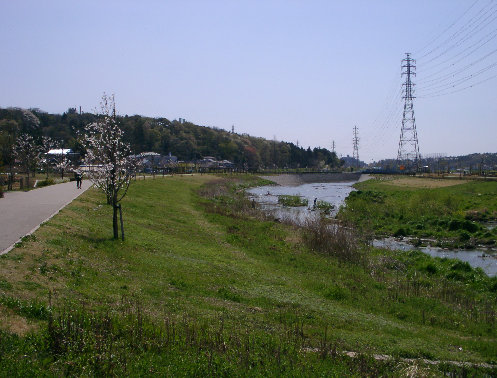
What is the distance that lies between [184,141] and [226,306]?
483ft

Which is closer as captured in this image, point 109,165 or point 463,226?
point 109,165

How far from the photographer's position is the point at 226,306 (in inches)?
463

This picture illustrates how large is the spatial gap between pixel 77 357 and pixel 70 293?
11.3 feet

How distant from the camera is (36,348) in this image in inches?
284

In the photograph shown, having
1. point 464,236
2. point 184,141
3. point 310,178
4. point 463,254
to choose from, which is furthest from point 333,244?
point 184,141

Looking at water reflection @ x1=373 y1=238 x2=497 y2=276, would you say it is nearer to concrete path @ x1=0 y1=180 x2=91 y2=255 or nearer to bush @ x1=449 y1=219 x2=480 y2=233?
bush @ x1=449 y1=219 x2=480 y2=233

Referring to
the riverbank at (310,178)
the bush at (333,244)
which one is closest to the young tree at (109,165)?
the bush at (333,244)

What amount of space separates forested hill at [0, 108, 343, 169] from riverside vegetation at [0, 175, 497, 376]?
9578 centimetres

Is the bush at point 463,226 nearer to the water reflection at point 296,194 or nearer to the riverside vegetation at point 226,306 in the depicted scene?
the water reflection at point 296,194

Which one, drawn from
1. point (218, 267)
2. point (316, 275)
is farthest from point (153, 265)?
point (316, 275)

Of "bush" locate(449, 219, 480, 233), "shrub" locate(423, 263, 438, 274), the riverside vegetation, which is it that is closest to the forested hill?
"bush" locate(449, 219, 480, 233)

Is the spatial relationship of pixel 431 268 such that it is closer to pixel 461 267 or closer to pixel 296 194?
pixel 461 267

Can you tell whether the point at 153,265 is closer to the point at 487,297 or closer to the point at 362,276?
the point at 362,276

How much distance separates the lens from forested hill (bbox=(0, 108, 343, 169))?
117m
